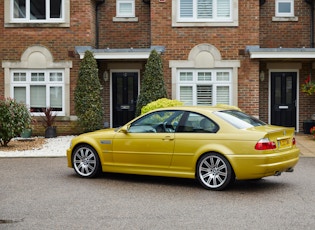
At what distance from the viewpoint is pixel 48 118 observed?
18203 mm

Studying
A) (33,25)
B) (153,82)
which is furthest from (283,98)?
(33,25)

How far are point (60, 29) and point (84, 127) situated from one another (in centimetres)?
353

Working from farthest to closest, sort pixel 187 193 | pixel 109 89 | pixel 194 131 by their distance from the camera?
pixel 109 89 < pixel 194 131 < pixel 187 193

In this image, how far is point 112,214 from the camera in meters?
7.04

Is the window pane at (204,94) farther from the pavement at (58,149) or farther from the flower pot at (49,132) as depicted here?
the flower pot at (49,132)

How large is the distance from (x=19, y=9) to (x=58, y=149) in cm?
644

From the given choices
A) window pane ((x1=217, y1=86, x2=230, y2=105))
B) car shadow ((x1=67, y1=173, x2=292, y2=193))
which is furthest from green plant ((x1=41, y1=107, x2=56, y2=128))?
car shadow ((x1=67, y1=173, x2=292, y2=193))

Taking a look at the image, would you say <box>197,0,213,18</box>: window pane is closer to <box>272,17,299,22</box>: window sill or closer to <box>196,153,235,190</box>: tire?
<box>272,17,299,22</box>: window sill

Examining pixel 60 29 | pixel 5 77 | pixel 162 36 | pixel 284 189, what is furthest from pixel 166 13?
pixel 284 189

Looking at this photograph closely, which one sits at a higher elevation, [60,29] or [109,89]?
[60,29]

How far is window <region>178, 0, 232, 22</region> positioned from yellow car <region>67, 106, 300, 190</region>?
919 centimetres

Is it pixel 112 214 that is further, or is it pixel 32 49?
pixel 32 49

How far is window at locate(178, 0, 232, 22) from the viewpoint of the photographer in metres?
18.3

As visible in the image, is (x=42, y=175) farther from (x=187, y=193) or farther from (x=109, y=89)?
(x=109, y=89)
